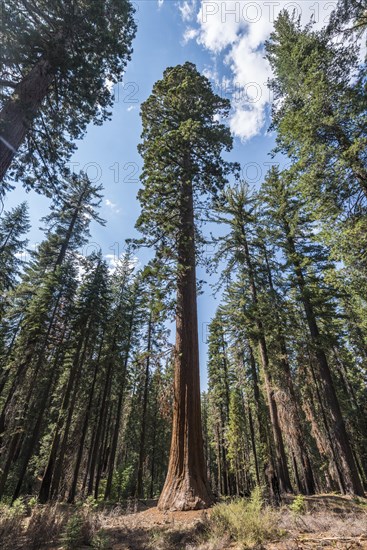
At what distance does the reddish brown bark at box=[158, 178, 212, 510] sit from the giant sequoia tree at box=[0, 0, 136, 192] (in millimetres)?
5443

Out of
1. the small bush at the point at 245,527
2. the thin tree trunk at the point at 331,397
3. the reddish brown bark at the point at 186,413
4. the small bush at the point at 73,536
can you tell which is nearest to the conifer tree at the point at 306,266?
the thin tree trunk at the point at 331,397

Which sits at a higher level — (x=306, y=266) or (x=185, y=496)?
(x=306, y=266)

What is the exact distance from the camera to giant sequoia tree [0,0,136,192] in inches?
271

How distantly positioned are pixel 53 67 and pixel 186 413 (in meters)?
10.8

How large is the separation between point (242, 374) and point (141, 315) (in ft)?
35.1

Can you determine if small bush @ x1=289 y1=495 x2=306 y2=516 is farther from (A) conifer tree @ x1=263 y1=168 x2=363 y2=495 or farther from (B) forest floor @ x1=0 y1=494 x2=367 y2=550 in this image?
(A) conifer tree @ x1=263 y1=168 x2=363 y2=495

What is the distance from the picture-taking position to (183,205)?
10258 millimetres

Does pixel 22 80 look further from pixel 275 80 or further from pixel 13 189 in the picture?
pixel 275 80

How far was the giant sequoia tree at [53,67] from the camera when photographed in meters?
6.88

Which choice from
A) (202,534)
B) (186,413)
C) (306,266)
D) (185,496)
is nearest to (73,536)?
(202,534)

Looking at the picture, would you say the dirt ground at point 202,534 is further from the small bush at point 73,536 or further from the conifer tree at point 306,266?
the conifer tree at point 306,266

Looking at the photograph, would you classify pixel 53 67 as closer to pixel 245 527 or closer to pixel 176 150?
pixel 176 150

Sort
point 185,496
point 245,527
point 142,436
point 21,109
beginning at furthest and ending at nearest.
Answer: point 142,436, point 21,109, point 185,496, point 245,527

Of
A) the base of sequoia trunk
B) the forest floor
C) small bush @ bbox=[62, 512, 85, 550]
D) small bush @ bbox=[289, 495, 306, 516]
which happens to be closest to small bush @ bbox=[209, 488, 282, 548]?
the forest floor
